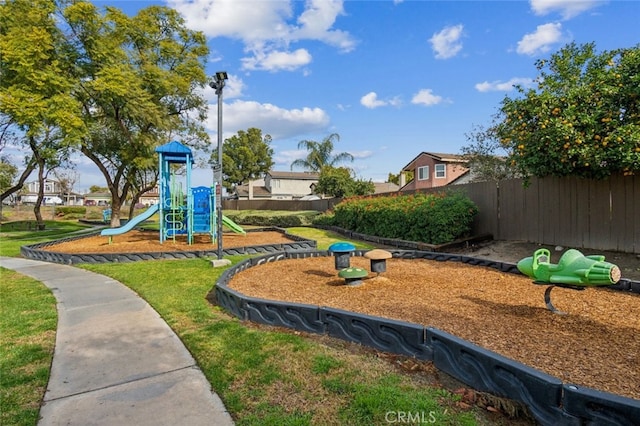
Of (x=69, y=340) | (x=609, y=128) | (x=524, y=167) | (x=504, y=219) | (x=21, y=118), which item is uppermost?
(x=21, y=118)

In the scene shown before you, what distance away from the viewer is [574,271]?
3588 millimetres

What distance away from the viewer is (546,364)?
2773 millimetres

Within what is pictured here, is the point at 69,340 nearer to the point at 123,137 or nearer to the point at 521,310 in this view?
the point at 521,310

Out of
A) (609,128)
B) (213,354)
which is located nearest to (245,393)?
(213,354)

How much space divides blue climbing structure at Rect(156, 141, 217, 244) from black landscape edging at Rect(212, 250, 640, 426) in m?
7.48

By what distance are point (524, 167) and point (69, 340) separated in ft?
29.8

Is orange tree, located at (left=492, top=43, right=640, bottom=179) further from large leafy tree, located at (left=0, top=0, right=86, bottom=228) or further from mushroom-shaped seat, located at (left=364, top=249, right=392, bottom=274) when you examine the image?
large leafy tree, located at (left=0, top=0, right=86, bottom=228)

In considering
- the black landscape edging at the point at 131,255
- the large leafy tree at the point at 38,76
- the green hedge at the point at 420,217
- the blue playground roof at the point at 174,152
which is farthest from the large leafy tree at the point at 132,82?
the green hedge at the point at 420,217

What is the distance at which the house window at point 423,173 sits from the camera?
30984 mm

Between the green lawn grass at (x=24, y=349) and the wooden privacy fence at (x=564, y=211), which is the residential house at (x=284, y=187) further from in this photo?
the green lawn grass at (x=24, y=349)

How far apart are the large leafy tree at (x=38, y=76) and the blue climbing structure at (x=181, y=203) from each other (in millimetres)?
5369

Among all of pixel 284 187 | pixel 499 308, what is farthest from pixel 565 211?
pixel 284 187

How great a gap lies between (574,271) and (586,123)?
5.19 m

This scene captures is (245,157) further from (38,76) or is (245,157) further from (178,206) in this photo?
(178,206)
